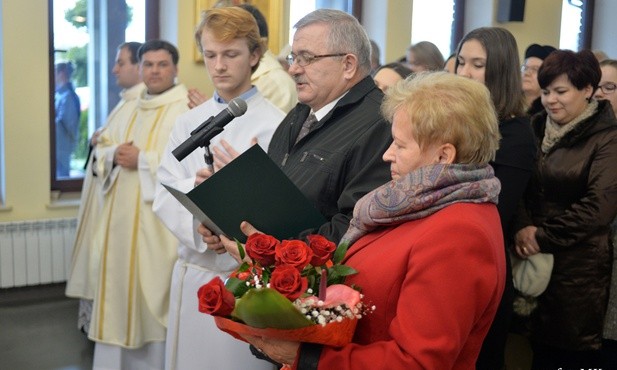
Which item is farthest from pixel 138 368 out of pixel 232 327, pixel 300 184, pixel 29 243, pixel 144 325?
pixel 232 327

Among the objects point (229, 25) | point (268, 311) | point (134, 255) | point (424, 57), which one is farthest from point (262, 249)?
point (424, 57)

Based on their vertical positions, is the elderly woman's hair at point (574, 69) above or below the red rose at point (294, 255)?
above

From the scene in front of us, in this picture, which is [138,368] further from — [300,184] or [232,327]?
[232,327]

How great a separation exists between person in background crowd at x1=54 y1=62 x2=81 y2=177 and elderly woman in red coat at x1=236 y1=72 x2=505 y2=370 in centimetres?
534

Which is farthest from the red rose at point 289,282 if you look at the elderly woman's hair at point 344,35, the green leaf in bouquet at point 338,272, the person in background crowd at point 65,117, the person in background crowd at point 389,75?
the person in background crowd at point 65,117

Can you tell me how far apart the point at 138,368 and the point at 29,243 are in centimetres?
209

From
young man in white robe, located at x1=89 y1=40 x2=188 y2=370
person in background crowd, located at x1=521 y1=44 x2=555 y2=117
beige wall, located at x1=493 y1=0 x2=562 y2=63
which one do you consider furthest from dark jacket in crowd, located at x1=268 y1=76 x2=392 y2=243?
beige wall, located at x1=493 y1=0 x2=562 y2=63

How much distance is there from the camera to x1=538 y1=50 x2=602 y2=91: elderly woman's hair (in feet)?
11.7

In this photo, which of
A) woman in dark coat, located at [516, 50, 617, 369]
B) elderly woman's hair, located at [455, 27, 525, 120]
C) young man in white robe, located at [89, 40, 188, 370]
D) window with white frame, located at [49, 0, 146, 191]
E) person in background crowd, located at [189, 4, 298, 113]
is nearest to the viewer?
elderly woman's hair, located at [455, 27, 525, 120]

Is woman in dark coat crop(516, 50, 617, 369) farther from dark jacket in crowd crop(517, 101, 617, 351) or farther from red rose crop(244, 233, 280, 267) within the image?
red rose crop(244, 233, 280, 267)

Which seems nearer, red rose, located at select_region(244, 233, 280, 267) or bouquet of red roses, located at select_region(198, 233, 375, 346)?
bouquet of red roses, located at select_region(198, 233, 375, 346)

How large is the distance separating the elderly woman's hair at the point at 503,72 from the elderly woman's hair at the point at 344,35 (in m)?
0.63

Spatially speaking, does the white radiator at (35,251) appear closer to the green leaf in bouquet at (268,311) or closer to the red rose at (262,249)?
the red rose at (262,249)

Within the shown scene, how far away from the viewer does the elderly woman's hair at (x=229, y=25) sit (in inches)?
125
